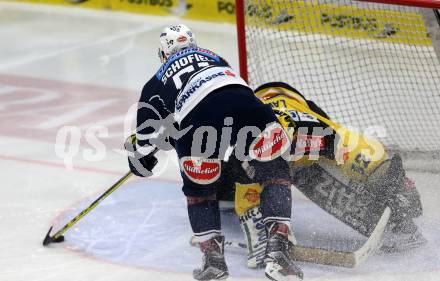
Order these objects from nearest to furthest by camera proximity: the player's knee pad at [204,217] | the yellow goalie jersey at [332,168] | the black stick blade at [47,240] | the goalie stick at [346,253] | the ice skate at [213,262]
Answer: the ice skate at [213,262] → the player's knee pad at [204,217] → the goalie stick at [346,253] → the yellow goalie jersey at [332,168] → the black stick blade at [47,240]

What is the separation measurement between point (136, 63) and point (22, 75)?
3.08 feet

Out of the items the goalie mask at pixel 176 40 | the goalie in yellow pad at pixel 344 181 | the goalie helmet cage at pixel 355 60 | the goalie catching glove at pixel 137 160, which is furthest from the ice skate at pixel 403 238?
the goalie mask at pixel 176 40

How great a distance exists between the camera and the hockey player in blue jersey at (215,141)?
13.6 feet

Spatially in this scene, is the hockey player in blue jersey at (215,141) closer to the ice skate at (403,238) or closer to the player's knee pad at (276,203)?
the player's knee pad at (276,203)

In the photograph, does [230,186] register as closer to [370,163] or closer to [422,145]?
[370,163]

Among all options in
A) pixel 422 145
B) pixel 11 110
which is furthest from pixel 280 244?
pixel 11 110

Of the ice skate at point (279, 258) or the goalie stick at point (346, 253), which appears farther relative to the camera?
the goalie stick at point (346, 253)

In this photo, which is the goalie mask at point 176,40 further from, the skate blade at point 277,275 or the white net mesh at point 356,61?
the white net mesh at point 356,61

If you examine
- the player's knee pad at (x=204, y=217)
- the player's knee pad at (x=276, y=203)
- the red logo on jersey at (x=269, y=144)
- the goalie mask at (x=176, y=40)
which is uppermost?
the goalie mask at (x=176, y=40)

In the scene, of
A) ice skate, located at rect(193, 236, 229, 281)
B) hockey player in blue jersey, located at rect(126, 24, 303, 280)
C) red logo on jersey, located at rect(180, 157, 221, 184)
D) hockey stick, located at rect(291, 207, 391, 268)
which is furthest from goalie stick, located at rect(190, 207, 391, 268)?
red logo on jersey, located at rect(180, 157, 221, 184)

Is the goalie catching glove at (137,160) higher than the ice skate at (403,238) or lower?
higher

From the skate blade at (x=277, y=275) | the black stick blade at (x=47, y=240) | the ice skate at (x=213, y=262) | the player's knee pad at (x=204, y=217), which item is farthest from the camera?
the black stick blade at (x=47, y=240)

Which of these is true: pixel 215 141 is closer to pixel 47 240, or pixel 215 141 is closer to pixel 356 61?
pixel 47 240

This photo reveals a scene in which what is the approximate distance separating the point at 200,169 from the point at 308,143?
0.69 m
